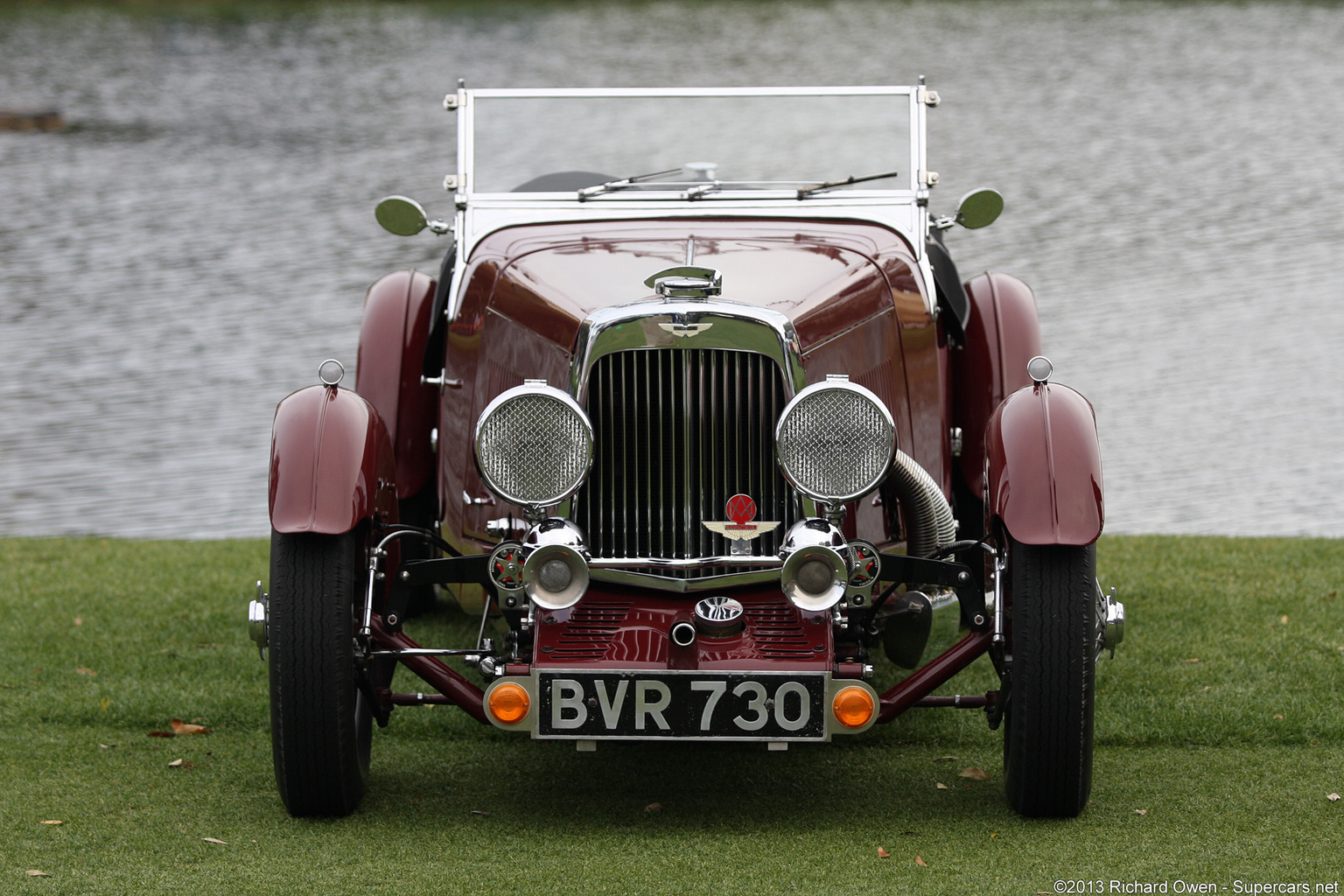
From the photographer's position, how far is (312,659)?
3904mm

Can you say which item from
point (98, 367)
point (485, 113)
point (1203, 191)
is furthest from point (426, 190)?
point (485, 113)

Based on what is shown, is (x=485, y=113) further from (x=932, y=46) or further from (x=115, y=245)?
(x=932, y=46)

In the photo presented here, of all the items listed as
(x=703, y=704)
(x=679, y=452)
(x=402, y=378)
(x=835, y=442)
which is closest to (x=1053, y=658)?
(x=835, y=442)

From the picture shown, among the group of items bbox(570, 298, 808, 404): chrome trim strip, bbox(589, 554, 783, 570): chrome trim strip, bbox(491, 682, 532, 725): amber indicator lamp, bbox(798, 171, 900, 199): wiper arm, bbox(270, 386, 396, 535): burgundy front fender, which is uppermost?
bbox(798, 171, 900, 199): wiper arm

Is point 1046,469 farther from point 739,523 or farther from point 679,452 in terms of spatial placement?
point 679,452

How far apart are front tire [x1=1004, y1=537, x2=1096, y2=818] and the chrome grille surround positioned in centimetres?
59

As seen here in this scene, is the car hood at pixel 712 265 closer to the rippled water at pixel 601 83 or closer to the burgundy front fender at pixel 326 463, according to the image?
the burgundy front fender at pixel 326 463

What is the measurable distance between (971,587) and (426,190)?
1437 cm

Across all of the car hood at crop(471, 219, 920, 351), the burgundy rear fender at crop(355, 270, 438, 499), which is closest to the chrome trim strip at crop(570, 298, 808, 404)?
the car hood at crop(471, 219, 920, 351)

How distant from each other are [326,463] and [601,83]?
789 inches

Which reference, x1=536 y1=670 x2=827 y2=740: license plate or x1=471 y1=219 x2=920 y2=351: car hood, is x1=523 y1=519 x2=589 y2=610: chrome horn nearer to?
x1=536 y1=670 x2=827 y2=740: license plate

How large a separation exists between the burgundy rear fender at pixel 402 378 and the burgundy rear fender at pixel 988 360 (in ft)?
5.90

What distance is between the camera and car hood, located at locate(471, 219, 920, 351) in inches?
173

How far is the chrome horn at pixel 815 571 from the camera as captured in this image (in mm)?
3855
